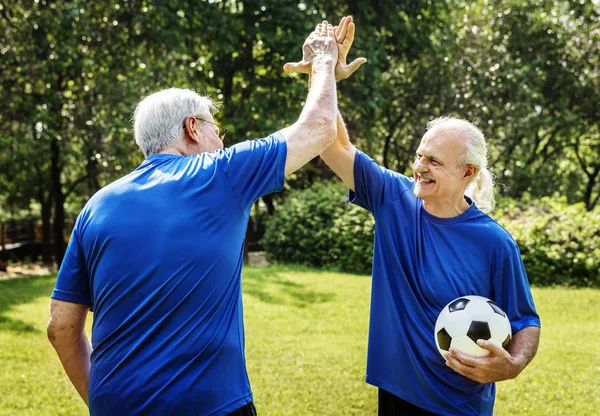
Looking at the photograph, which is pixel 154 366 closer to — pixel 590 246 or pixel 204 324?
pixel 204 324

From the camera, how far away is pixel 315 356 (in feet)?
24.3

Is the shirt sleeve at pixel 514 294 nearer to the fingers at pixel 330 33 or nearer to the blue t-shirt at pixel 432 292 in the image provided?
the blue t-shirt at pixel 432 292

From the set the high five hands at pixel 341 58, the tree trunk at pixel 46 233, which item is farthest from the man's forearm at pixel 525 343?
the tree trunk at pixel 46 233

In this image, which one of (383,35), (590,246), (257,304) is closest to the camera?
(257,304)

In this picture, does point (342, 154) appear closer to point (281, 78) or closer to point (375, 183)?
point (375, 183)

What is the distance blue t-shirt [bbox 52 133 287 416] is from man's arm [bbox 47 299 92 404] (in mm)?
235

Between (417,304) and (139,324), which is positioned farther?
(417,304)

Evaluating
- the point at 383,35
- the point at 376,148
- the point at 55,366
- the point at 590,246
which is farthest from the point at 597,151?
the point at 55,366

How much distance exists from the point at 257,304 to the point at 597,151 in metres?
19.4

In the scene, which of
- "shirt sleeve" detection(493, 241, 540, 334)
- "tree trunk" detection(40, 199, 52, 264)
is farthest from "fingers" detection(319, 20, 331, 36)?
"tree trunk" detection(40, 199, 52, 264)

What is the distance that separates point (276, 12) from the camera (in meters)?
17.0

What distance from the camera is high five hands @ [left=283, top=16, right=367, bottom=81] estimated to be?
123 inches

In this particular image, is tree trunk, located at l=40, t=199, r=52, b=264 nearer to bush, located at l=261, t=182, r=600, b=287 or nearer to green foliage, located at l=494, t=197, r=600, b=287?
bush, located at l=261, t=182, r=600, b=287

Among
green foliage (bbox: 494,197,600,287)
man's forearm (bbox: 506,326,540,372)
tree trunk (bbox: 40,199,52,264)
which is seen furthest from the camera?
tree trunk (bbox: 40,199,52,264)
